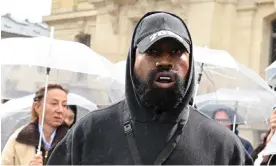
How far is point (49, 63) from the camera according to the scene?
539 cm

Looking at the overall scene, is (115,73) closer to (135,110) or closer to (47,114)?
(47,114)

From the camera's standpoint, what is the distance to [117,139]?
1693mm

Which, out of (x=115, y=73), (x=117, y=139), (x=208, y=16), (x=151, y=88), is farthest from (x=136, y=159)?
(x=208, y=16)

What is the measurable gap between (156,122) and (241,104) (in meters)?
6.50

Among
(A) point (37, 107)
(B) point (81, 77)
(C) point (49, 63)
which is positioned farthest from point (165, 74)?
(B) point (81, 77)

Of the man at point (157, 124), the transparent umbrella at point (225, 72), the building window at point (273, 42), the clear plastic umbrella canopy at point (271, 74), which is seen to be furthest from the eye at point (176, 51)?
the building window at point (273, 42)

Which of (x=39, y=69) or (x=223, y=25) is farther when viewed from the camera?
(x=223, y=25)

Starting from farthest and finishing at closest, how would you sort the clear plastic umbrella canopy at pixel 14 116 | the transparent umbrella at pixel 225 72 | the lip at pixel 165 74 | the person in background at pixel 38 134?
1. the transparent umbrella at pixel 225 72
2. the clear plastic umbrella canopy at pixel 14 116
3. the person in background at pixel 38 134
4. the lip at pixel 165 74

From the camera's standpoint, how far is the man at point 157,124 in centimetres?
164

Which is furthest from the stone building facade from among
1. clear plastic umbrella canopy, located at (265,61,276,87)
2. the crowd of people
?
the crowd of people

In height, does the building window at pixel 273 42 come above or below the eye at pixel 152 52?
above

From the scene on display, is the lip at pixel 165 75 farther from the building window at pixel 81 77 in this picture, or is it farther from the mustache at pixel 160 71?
the building window at pixel 81 77

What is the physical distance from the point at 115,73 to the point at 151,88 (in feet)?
15.4

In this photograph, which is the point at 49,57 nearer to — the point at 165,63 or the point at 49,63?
the point at 49,63
